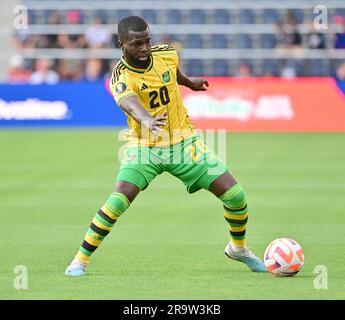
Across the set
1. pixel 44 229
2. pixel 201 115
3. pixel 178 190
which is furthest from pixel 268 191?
pixel 201 115

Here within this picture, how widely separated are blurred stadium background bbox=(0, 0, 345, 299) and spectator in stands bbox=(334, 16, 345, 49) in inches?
2.0

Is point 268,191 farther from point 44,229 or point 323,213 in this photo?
point 44,229

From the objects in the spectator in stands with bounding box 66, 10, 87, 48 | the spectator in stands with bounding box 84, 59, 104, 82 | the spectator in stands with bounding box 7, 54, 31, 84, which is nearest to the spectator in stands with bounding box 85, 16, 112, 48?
the spectator in stands with bounding box 66, 10, 87, 48

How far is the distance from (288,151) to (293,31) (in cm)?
742

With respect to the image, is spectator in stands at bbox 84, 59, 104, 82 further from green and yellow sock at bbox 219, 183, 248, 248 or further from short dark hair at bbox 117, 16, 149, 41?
short dark hair at bbox 117, 16, 149, 41

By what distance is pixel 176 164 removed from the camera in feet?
29.8

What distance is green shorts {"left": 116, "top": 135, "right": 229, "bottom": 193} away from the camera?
29.4ft

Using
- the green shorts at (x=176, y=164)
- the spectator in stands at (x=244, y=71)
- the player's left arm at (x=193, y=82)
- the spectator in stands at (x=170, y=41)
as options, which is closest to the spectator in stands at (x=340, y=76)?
the spectator in stands at (x=244, y=71)

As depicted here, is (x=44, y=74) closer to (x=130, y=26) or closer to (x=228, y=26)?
(x=228, y=26)

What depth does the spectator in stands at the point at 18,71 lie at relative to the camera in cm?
2856

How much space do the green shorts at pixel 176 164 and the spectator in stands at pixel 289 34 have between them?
18643mm

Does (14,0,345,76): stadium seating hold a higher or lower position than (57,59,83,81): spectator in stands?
higher

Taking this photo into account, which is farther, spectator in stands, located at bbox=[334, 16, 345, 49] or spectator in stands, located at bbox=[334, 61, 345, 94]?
spectator in stands, located at bbox=[334, 16, 345, 49]

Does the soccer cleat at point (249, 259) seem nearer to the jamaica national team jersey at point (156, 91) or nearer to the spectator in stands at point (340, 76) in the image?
the jamaica national team jersey at point (156, 91)
